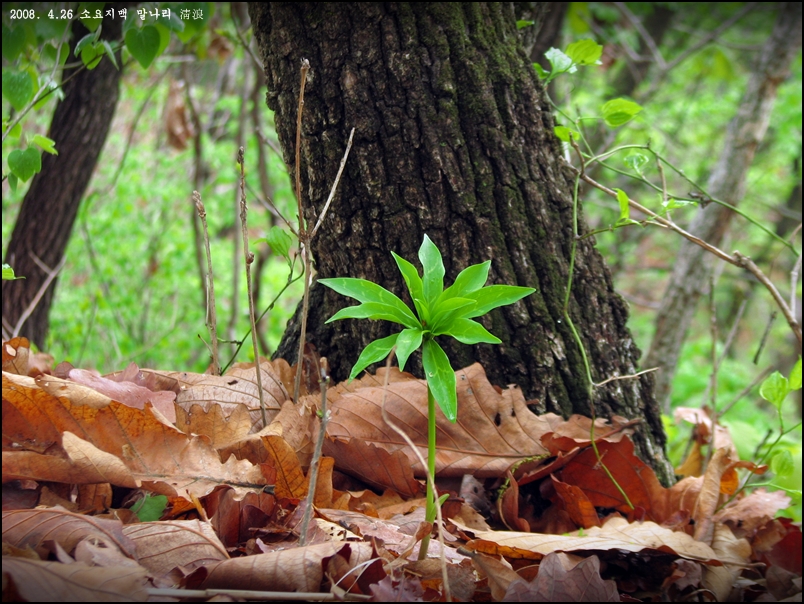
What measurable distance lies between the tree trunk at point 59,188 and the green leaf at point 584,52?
106 inches

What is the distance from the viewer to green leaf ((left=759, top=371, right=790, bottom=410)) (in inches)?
54.6

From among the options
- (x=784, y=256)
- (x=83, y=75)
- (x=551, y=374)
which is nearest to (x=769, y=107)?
(x=551, y=374)

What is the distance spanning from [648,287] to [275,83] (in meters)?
12.4

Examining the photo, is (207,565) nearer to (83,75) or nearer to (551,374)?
(551,374)

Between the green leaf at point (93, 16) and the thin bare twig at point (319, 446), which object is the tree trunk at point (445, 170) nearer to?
the thin bare twig at point (319, 446)

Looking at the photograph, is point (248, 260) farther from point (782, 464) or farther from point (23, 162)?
point (782, 464)

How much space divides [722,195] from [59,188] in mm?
4014

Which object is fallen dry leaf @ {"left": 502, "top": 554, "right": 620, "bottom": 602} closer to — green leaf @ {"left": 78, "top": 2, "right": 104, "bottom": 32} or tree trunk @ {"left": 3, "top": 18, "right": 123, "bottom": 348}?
green leaf @ {"left": 78, "top": 2, "right": 104, "bottom": 32}

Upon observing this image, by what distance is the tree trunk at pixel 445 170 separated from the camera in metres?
1.46

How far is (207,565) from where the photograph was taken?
923 mm

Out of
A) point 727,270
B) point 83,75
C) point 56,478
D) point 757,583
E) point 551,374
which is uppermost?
point 83,75

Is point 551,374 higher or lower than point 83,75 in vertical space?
lower

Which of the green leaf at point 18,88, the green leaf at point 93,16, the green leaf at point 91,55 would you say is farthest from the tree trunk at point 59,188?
the green leaf at point 18,88

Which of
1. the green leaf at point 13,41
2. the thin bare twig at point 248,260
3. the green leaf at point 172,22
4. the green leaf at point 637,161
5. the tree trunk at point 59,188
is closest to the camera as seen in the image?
the thin bare twig at point 248,260
